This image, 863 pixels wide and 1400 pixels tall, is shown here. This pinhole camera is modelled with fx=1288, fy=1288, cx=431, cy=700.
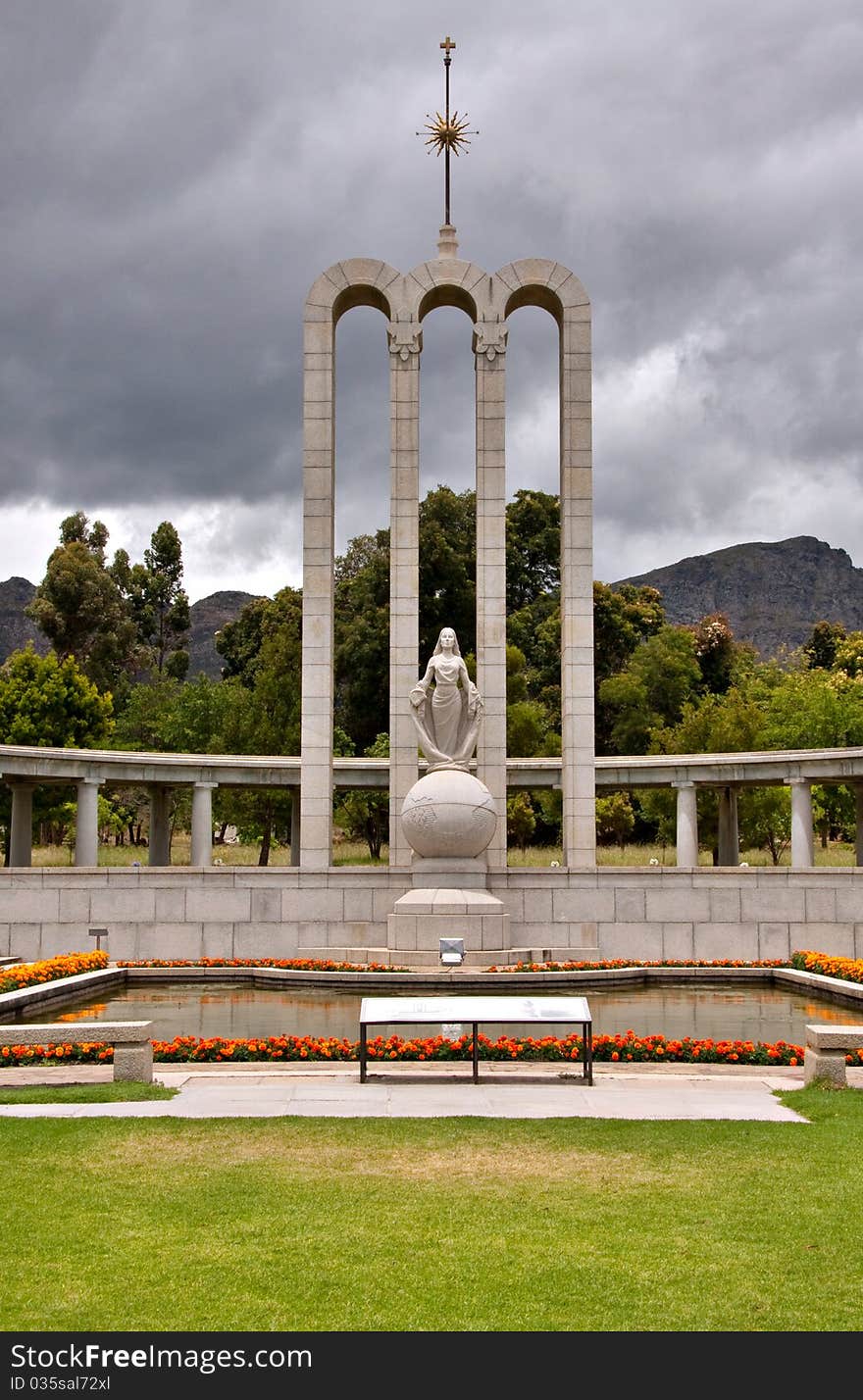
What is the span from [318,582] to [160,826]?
2213 centimetres

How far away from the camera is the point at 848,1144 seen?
Answer: 31.0ft

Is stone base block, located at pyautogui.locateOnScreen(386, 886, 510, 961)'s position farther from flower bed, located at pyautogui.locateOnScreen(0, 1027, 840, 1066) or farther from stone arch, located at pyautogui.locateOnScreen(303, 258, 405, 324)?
stone arch, located at pyautogui.locateOnScreen(303, 258, 405, 324)

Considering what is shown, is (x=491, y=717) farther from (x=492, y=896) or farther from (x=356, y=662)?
(x=356, y=662)

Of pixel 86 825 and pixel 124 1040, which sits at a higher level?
pixel 86 825

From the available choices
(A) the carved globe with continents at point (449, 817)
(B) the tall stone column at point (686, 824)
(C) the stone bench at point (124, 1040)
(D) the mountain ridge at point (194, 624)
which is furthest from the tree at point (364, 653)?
(D) the mountain ridge at point (194, 624)

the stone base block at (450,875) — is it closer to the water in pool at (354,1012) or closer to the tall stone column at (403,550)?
the tall stone column at (403,550)

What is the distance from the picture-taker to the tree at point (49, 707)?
5109cm

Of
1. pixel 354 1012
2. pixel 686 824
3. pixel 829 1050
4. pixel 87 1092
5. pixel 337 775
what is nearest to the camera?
pixel 87 1092

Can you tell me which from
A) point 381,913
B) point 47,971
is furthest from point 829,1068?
point 381,913

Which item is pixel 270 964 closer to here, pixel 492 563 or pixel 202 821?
pixel 492 563

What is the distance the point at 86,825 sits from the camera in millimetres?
41469

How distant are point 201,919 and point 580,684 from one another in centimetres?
962

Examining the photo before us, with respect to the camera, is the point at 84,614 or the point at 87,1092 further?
the point at 84,614

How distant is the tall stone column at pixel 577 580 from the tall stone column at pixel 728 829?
20.0m
